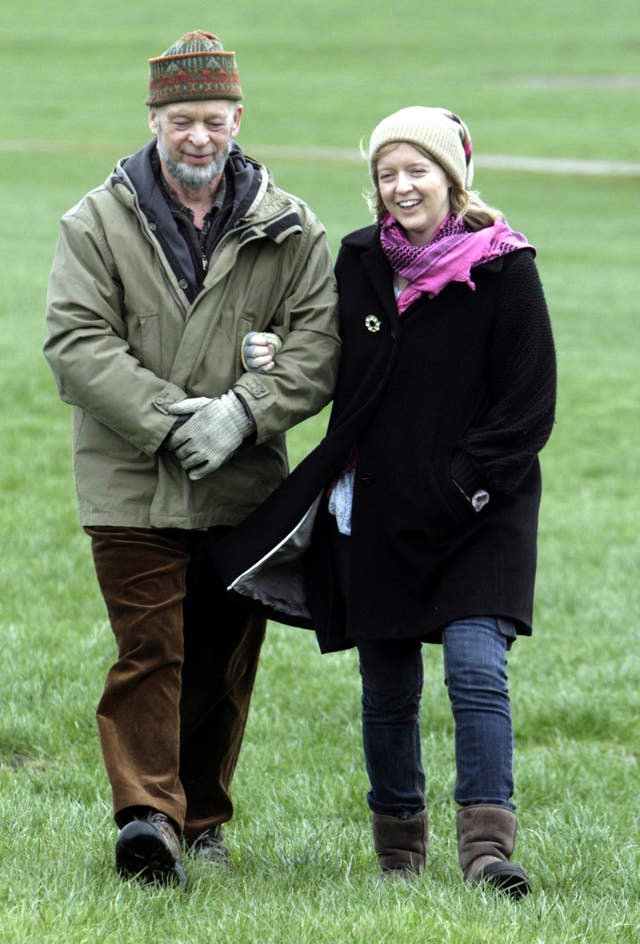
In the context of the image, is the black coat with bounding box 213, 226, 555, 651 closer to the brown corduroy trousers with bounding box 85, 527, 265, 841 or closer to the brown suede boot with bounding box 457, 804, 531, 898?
the brown corduroy trousers with bounding box 85, 527, 265, 841

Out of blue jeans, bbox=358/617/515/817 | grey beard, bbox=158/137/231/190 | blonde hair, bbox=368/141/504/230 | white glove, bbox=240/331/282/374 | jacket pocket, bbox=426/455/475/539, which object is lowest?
blue jeans, bbox=358/617/515/817

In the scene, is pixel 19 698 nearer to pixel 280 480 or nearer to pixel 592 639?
pixel 280 480

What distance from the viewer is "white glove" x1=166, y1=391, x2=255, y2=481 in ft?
14.9

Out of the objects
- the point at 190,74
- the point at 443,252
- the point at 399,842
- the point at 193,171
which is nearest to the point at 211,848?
the point at 399,842

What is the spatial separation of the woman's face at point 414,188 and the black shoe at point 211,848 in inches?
77.0

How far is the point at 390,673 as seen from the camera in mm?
4734

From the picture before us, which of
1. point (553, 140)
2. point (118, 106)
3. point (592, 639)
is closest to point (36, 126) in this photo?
point (118, 106)

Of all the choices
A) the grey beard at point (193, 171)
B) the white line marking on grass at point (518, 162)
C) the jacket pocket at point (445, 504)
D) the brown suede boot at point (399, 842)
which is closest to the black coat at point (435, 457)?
the jacket pocket at point (445, 504)

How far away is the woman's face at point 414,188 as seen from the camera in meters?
4.57

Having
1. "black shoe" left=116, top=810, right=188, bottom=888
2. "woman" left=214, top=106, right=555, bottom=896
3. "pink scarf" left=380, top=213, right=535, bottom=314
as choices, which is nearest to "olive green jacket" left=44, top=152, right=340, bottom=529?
"woman" left=214, top=106, right=555, bottom=896

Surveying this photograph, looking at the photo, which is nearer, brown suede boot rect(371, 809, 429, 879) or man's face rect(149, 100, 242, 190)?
man's face rect(149, 100, 242, 190)

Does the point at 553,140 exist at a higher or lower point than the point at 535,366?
higher

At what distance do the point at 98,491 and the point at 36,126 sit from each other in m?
45.5

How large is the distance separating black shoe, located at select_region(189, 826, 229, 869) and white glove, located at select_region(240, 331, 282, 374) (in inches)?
56.9
